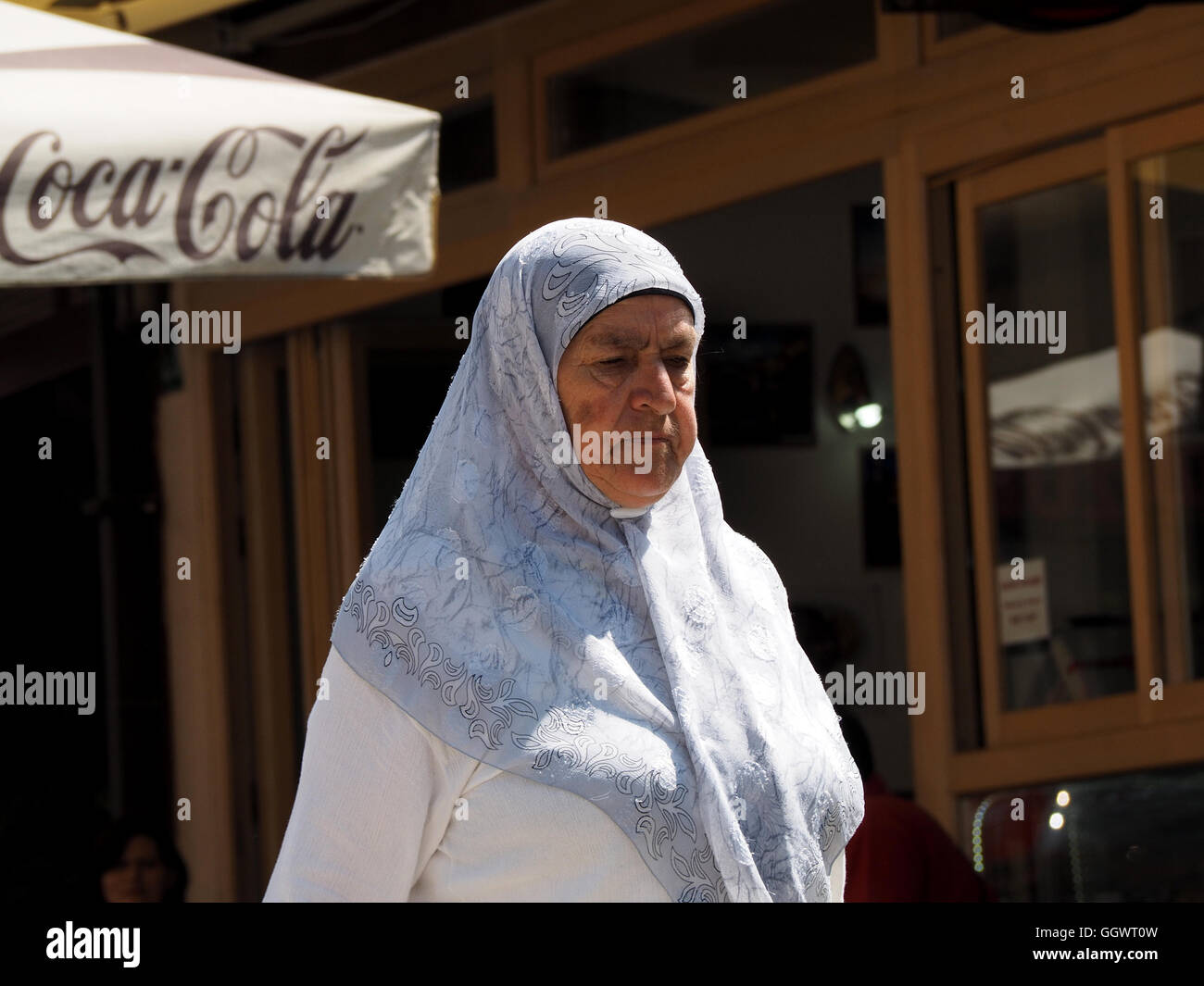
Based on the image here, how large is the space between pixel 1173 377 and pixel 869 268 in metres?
1.85

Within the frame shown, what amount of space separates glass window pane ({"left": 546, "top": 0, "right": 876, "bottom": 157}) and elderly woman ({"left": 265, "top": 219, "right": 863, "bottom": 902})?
2882 mm

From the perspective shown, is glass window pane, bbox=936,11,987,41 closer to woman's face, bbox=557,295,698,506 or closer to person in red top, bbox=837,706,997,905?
person in red top, bbox=837,706,997,905

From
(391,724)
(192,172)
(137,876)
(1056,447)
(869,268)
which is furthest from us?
(869,268)

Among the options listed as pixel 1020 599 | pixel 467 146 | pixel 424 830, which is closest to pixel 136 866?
pixel 467 146

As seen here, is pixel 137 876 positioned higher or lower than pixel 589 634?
lower

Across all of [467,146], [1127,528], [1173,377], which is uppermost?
[467,146]

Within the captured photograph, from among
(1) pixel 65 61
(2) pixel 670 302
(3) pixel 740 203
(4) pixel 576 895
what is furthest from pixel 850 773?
(3) pixel 740 203

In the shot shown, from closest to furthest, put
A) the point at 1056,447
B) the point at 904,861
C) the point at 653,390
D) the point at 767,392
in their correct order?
1. the point at 653,390
2. the point at 904,861
3. the point at 1056,447
4. the point at 767,392

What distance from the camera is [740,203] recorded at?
5.48 meters

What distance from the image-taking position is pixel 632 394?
97.7 inches

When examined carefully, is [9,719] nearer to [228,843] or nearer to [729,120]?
[228,843]

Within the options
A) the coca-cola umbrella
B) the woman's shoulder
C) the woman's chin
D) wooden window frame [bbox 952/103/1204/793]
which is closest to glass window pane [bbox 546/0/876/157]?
wooden window frame [bbox 952/103/1204/793]

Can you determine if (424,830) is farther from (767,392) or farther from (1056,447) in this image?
(767,392)

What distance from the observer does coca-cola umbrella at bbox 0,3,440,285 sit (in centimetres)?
408
